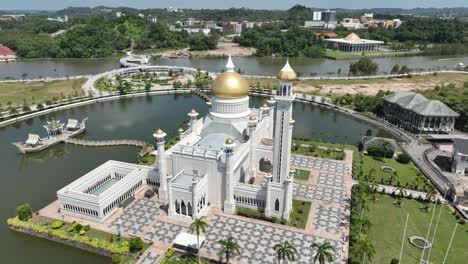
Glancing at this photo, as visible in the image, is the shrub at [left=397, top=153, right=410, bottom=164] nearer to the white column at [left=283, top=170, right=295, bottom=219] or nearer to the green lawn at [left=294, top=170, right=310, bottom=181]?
the green lawn at [left=294, top=170, right=310, bottom=181]

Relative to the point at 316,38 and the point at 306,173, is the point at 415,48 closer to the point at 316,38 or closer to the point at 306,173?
the point at 316,38

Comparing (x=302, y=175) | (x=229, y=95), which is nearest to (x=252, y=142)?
(x=229, y=95)

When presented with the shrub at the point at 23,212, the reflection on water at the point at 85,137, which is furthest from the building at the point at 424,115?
the shrub at the point at 23,212

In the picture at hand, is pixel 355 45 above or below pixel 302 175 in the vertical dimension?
above

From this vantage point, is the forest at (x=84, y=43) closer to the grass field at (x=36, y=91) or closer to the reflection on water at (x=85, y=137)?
the grass field at (x=36, y=91)

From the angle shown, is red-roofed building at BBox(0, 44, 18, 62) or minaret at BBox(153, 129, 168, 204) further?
red-roofed building at BBox(0, 44, 18, 62)

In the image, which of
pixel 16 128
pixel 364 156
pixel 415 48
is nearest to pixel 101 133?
pixel 16 128

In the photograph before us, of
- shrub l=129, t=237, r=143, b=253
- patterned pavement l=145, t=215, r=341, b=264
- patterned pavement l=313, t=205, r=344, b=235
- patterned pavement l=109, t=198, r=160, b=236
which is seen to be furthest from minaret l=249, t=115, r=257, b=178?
shrub l=129, t=237, r=143, b=253

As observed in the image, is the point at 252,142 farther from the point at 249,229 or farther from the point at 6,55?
the point at 6,55
